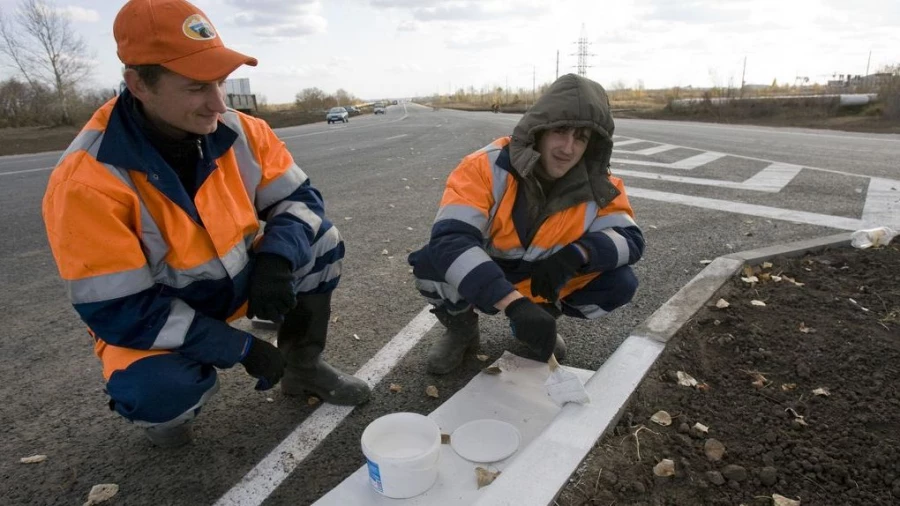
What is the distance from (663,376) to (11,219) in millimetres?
6881

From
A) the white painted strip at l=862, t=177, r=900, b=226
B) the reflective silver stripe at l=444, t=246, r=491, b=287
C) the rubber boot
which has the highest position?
the reflective silver stripe at l=444, t=246, r=491, b=287

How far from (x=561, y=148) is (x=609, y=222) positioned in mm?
A: 456

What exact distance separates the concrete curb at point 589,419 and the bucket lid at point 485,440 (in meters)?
0.21

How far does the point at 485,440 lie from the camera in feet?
6.91

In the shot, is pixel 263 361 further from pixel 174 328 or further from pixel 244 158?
pixel 244 158

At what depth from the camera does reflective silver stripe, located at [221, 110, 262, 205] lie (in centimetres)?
225

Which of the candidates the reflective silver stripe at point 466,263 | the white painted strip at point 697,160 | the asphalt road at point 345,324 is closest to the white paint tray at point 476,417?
the asphalt road at point 345,324

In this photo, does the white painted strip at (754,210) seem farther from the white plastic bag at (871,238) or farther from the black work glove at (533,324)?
the black work glove at (533,324)

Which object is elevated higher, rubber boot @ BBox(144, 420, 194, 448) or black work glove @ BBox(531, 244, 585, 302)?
black work glove @ BBox(531, 244, 585, 302)

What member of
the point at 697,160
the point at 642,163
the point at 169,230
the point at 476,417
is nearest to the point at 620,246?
the point at 476,417

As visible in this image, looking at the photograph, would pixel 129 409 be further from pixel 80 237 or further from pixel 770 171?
pixel 770 171

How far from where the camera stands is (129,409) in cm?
191

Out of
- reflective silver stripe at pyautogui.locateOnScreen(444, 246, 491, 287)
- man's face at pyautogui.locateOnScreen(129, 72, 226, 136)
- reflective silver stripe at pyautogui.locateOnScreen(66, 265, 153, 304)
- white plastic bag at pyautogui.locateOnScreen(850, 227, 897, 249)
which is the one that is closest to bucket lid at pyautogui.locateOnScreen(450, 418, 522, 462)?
reflective silver stripe at pyautogui.locateOnScreen(444, 246, 491, 287)

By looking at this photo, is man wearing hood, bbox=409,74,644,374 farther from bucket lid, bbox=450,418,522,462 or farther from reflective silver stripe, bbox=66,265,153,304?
reflective silver stripe, bbox=66,265,153,304
